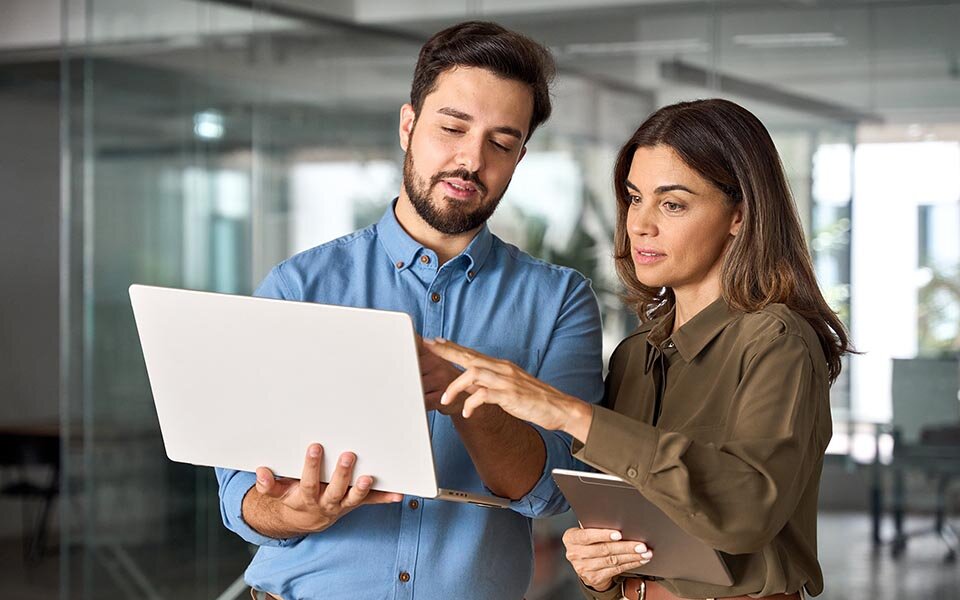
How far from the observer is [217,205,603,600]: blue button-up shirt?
6.43 feet

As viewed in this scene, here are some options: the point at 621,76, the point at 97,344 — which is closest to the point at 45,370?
the point at 97,344

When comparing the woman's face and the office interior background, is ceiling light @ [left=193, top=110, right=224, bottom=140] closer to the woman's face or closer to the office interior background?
the office interior background

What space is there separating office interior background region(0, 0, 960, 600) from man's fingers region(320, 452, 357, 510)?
2.62 m

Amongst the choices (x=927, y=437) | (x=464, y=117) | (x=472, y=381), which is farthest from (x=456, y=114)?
(x=927, y=437)

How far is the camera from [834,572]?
13.5ft

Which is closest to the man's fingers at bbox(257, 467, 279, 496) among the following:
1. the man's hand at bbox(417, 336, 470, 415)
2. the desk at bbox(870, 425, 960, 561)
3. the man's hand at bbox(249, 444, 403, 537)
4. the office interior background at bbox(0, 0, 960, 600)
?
the man's hand at bbox(249, 444, 403, 537)

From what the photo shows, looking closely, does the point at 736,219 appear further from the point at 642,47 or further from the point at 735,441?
the point at 642,47

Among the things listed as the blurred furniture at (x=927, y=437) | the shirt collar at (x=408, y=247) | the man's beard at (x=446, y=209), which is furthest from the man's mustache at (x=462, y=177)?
the blurred furniture at (x=927, y=437)

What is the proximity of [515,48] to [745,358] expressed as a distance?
63 centimetres

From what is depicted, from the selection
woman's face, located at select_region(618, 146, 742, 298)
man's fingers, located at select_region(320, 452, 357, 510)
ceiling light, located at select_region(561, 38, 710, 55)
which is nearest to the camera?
man's fingers, located at select_region(320, 452, 357, 510)

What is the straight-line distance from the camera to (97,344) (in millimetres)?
4688

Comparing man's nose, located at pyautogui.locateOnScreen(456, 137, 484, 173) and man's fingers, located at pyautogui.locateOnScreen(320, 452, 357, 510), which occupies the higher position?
man's nose, located at pyautogui.locateOnScreen(456, 137, 484, 173)

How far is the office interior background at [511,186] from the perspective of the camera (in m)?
4.04

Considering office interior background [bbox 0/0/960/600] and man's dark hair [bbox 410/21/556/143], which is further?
office interior background [bbox 0/0/960/600]
